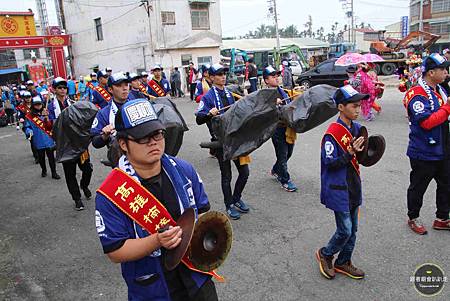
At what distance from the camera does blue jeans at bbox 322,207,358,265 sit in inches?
128

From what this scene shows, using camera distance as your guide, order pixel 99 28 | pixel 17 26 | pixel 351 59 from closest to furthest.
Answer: pixel 351 59
pixel 17 26
pixel 99 28

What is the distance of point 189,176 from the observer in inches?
85.7

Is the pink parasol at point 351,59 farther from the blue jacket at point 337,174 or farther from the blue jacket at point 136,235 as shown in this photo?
the blue jacket at point 136,235

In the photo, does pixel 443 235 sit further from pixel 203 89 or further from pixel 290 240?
pixel 203 89

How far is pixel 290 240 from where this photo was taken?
4.30 meters

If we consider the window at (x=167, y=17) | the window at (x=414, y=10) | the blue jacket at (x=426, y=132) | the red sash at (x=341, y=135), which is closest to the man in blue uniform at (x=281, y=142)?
the blue jacket at (x=426, y=132)

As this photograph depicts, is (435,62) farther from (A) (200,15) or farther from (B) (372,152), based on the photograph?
(A) (200,15)

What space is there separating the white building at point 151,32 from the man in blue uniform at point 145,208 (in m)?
23.3

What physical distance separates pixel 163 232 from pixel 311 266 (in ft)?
8.04

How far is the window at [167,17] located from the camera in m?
24.0

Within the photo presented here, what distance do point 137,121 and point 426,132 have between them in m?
3.28

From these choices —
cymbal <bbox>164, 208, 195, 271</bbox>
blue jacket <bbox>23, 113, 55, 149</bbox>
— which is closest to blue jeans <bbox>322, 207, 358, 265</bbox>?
cymbal <bbox>164, 208, 195, 271</bbox>

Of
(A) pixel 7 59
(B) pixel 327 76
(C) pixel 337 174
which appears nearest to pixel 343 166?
(C) pixel 337 174

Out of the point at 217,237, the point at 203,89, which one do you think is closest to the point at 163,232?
the point at 217,237
